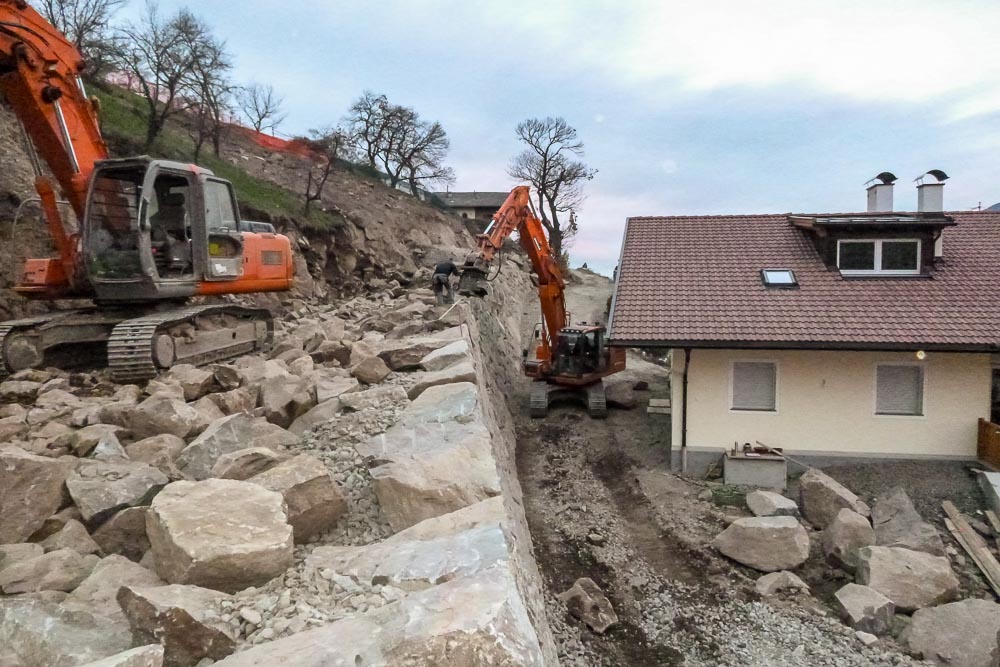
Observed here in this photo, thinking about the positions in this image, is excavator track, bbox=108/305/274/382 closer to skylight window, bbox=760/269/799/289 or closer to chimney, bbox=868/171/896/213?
skylight window, bbox=760/269/799/289

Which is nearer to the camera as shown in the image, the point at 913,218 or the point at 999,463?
the point at 999,463

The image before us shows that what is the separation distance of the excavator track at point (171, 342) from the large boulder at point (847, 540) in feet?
30.8

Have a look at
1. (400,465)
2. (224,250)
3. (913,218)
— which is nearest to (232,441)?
(400,465)

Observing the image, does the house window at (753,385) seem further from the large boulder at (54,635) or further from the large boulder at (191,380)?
the large boulder at (54,635)

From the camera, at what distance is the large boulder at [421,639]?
309 cm

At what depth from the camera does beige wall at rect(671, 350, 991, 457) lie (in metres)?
11.6

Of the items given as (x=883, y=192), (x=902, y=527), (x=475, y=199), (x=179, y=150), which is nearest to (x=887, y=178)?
(x=883, y=192)

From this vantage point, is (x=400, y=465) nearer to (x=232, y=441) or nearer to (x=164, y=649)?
(x=232, y=441)

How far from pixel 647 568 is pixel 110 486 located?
654 centimetres

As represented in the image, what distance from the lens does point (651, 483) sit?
11.7 meters

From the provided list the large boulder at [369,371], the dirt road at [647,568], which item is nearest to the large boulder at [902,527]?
the dirt road at [647,568]

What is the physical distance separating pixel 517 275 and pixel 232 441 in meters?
30.4

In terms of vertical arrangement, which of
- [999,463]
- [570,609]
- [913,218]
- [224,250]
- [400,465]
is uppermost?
[913,218]

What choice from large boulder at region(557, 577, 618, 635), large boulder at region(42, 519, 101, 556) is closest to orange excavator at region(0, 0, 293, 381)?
large boulder at region(42, 519, 101, 556)
